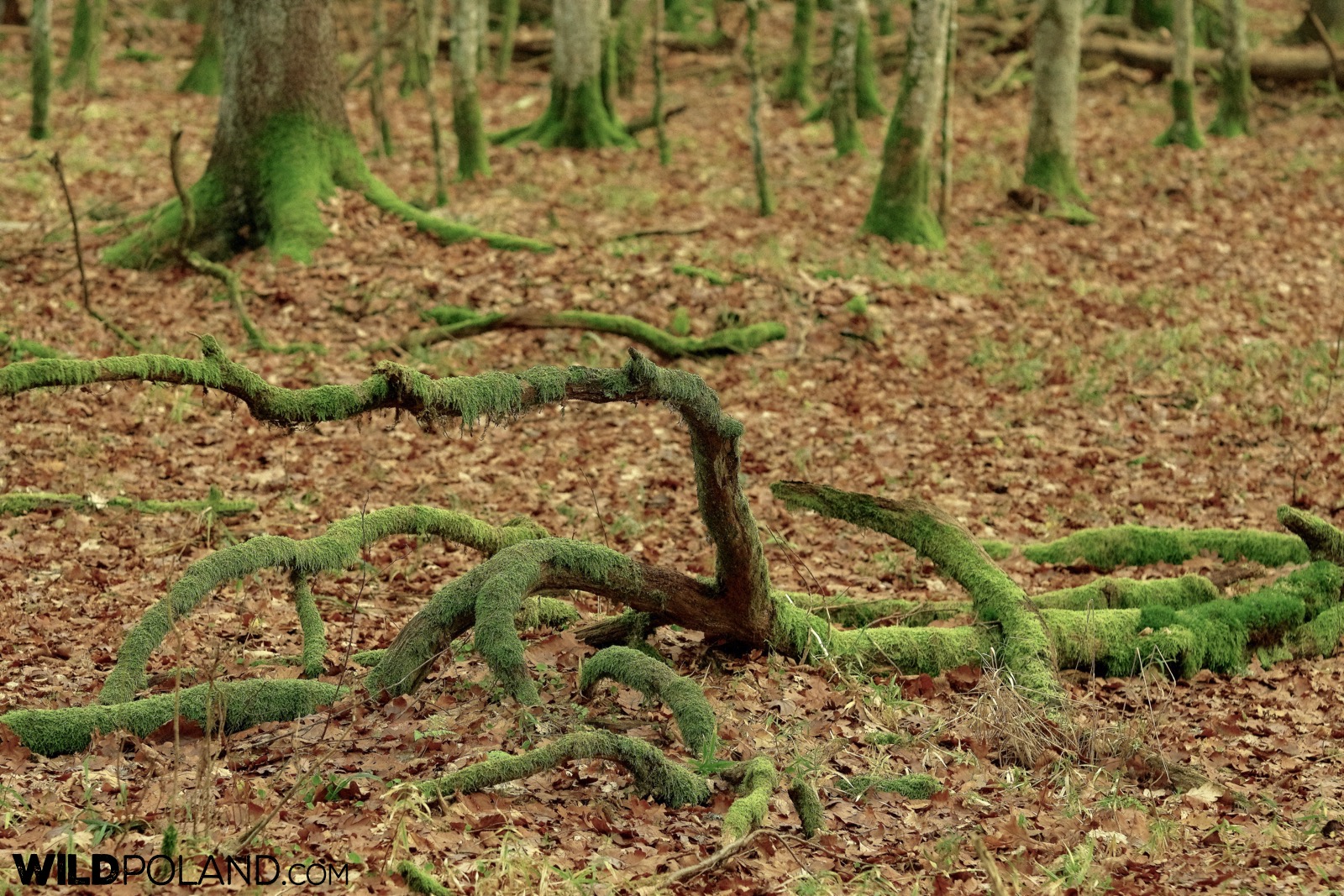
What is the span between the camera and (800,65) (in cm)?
2122

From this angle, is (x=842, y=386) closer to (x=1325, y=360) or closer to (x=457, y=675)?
(x=1325, y=360)

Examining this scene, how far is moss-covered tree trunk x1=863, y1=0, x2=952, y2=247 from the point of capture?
1424cm

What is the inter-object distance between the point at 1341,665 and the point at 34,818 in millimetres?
6492

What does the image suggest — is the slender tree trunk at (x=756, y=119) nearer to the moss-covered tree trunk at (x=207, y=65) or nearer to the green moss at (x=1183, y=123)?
the green moss at (x=1183, y=123)

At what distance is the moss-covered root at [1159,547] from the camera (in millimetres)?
8117

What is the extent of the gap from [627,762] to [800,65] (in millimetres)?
17915

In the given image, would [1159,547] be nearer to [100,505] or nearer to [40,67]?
[100,505]

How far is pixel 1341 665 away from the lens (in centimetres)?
714

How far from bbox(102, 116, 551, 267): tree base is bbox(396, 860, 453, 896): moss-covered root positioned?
9291 millimetres

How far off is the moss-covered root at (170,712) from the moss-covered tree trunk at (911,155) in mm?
10050

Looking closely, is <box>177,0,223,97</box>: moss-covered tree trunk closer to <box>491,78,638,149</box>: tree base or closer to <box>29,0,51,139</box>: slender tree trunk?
<box>29,0,51,139</box>: slender tree trunk

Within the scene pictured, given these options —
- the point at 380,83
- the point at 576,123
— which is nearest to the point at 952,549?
the point at 576,123

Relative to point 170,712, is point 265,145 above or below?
above

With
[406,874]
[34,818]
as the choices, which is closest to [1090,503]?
[406,874]
